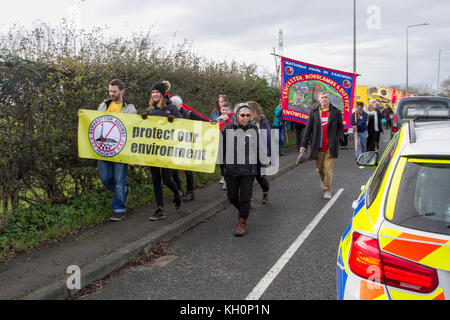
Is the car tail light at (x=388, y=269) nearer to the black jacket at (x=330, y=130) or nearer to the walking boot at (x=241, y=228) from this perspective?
the walking boot at (x=241, y=228)

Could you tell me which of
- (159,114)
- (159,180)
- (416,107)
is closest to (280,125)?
(416,107)

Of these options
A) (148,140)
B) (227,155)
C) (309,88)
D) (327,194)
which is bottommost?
(327,194)

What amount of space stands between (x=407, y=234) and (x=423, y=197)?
0.87 feet

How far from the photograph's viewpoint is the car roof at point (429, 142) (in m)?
2.38

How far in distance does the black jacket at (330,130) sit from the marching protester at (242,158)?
2387mm

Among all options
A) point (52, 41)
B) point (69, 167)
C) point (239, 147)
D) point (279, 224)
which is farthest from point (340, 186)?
point (52, 41)

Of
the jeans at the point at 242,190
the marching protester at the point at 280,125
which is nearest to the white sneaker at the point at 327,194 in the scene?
the jeans at the point at 242,190

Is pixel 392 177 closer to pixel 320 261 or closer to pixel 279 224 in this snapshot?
pixel 320 261

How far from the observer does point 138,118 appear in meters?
6.43

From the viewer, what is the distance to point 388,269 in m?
2.20

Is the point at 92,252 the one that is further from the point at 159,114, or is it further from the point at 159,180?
the point at 159,114

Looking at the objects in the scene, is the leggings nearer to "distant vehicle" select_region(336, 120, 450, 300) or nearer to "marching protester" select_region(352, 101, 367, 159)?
"distant vehicle" select_region(336, 120, 450, 300)

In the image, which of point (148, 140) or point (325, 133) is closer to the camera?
point (148, 140)
